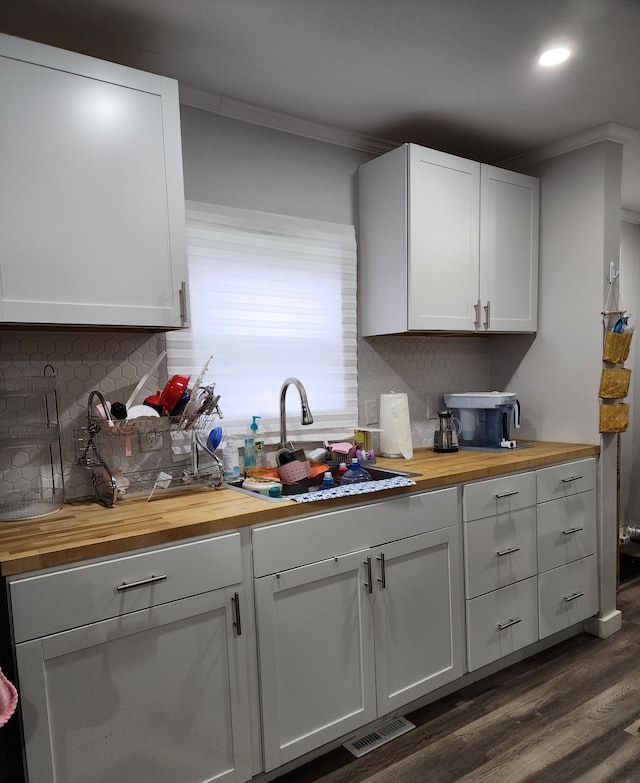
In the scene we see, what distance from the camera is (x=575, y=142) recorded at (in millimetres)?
2852

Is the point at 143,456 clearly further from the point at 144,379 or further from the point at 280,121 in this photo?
the point at 280,121

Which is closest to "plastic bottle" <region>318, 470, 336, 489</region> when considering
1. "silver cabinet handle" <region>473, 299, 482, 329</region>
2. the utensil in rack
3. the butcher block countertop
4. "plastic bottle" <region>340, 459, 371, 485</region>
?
"plastic bottle" <region>340, 459, 371, 485</region>

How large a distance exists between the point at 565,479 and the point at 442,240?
Result: 4.14ft

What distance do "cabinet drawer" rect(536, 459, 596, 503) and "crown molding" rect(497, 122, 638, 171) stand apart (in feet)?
5.11

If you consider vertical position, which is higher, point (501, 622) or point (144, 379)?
point (144, 379)

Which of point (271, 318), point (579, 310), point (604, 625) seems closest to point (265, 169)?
point (271, 318)

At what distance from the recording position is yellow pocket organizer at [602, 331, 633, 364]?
2.80 m

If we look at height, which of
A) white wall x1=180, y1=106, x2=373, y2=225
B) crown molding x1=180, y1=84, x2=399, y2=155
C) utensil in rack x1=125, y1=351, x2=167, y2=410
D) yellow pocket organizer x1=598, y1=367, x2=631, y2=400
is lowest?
yellow pocket organizer x1=598, y1=367, x2=631, y2=400

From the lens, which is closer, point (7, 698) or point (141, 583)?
point (7, 698)

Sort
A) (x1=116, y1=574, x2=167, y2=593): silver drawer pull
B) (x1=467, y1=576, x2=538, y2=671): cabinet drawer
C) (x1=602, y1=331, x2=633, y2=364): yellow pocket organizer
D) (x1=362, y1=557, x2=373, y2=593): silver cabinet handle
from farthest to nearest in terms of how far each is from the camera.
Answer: (x1=602, y1=331, x2=633, y2=364): yellow pocket organizer, (x1=467, y1=576, x2=538, y2=671): cabinet drawer, (x1=362, y1=557, x2=373, y2=593): silver cabinet handle, (x1=116, y1=574, x2=167, y2=593): silver drawer pull

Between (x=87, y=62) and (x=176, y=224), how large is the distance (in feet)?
1.72

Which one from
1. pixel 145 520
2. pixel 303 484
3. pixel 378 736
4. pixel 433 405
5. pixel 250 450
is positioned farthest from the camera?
pixel 433 405

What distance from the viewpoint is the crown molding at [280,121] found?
7.48ft

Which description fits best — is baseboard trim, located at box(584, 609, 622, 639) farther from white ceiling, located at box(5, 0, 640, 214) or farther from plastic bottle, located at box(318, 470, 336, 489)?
white ceiling, located at box(5, 0, 640, 214)
